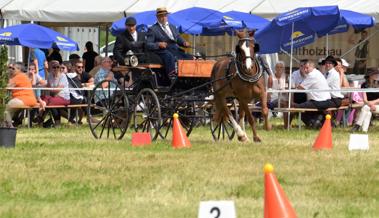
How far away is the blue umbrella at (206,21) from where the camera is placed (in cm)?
2317

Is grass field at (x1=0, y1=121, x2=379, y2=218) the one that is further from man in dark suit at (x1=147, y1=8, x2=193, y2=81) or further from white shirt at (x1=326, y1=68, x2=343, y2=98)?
white shirt at (x1=326, y1=68, x2=343, y2=98)

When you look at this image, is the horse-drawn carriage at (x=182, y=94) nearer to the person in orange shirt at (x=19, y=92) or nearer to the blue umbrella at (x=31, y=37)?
the person in orange shirt at (x=19, y=92)

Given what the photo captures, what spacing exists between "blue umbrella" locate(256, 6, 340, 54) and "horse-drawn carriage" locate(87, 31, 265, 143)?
13.0ft

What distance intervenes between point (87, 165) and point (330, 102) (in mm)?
8866

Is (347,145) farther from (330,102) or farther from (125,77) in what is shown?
(330,102)

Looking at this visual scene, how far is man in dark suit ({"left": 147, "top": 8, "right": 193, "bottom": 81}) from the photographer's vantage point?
15.7 m

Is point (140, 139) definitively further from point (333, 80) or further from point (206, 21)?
point (206, 21)

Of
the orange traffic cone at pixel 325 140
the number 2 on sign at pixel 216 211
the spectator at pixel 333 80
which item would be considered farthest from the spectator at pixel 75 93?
the number 2 on sign at pixel 216 211

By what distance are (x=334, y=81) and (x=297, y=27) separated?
1465mm

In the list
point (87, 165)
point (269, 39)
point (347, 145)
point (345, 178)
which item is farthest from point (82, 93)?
point (345, 178)

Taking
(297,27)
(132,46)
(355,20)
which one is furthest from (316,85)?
(132,46)

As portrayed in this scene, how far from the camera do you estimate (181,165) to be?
12.1 metres

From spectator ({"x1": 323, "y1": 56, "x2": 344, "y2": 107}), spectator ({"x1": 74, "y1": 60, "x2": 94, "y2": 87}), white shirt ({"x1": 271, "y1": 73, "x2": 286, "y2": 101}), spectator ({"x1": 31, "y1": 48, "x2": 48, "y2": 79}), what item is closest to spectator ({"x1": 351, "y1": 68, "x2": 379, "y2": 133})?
spectator ({"x1": 323, "y1": 56, "x2": 344, "y2": 107})

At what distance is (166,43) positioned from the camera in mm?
15734
